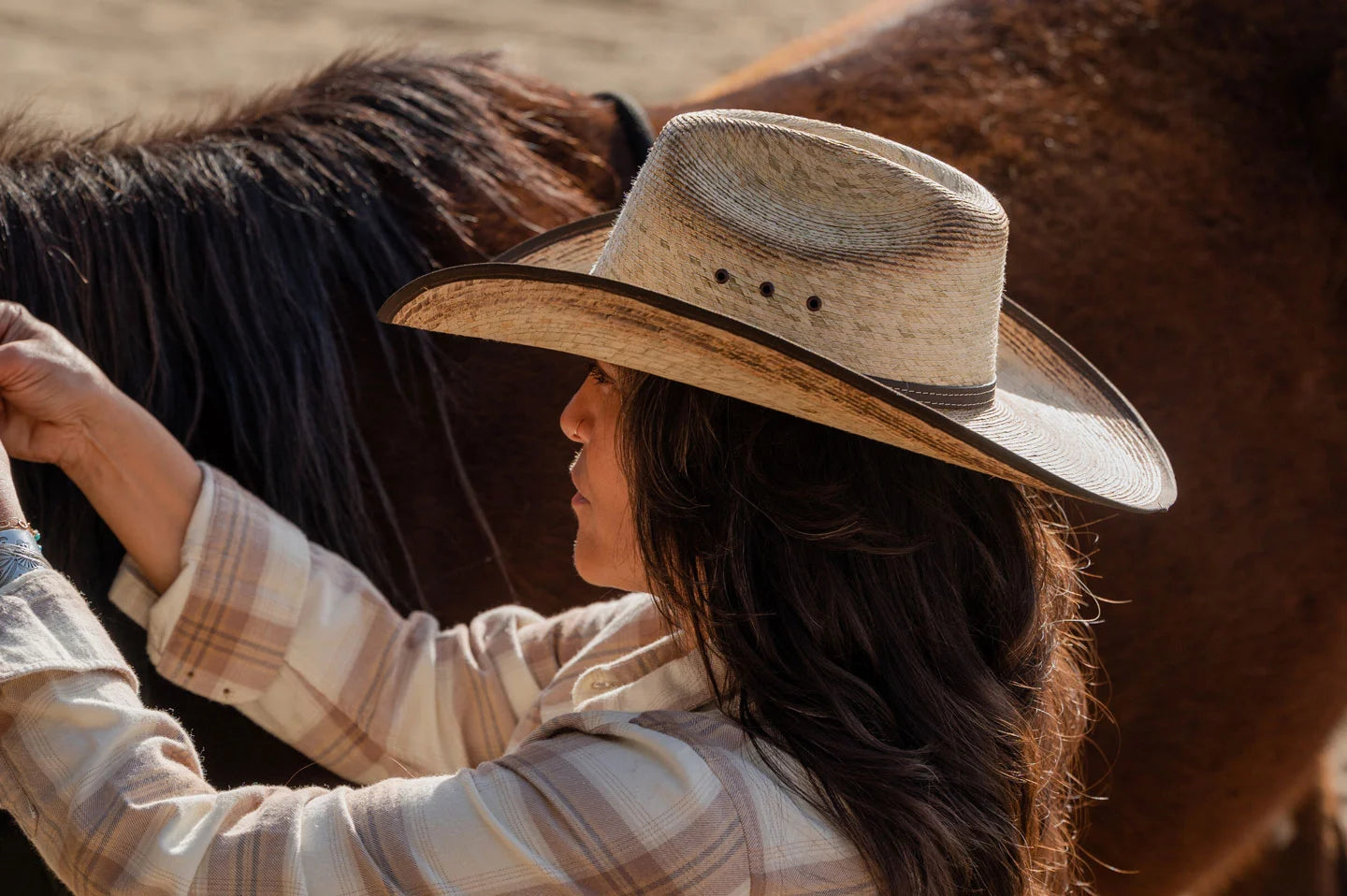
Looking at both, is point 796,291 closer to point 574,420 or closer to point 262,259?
point 574,420

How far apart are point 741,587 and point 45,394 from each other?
24.5 inches

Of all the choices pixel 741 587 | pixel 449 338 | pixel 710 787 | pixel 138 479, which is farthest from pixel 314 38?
pixel 710 787

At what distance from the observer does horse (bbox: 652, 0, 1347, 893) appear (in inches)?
67.9

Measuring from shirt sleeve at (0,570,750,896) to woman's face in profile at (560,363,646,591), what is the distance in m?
0.17

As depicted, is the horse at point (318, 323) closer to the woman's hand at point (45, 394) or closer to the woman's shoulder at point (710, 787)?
the woman's hand at point (45, 394)

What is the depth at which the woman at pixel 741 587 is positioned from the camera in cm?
87

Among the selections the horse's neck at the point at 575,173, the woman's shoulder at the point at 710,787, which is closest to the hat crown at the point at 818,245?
the woman's shoulder at the point at 710,787

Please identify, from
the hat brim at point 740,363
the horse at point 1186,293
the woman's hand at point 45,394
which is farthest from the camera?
the horse at point 1186,293

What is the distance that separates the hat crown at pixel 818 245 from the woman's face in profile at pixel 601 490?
5.1 inches

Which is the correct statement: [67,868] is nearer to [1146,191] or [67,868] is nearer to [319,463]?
[319,463]

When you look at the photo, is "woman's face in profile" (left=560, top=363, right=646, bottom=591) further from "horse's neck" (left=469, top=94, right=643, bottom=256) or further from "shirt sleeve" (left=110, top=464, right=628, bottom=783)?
"horse's neck" (left=469, top=94, right=643, bottom=256)

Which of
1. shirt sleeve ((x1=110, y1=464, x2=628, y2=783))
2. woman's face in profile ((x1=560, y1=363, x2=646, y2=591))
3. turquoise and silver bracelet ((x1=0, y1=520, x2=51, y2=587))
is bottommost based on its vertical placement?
shirt sleeve ((x1=110, y1=464, x2=628, y2=783))

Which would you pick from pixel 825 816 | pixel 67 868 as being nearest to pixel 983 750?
pixel 825 816

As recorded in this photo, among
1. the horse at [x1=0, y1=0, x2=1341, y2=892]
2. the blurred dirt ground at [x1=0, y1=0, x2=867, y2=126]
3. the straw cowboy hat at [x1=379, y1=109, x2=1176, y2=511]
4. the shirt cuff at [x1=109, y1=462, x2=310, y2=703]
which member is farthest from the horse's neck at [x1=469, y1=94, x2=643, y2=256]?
the blurred dirt ground at [x1=0, y1=0, x2=867, y2=126]
